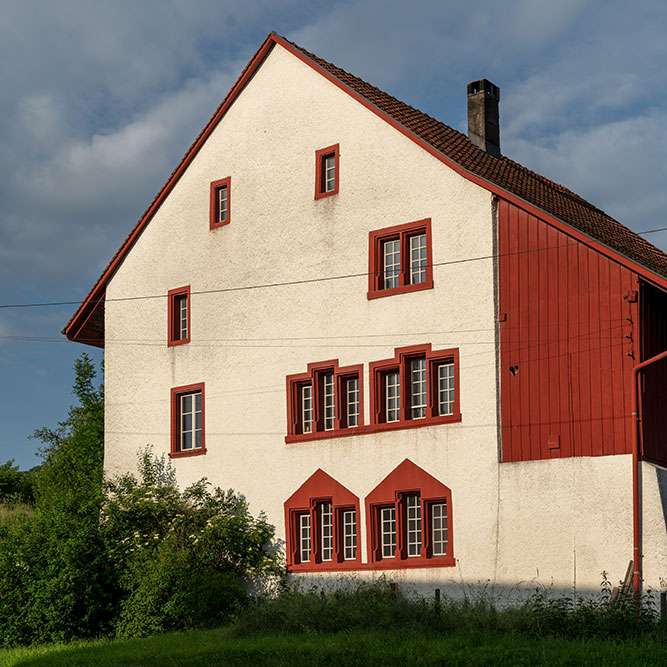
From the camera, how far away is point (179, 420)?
30.9 m

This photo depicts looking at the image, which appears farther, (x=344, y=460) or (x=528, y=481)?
(x=344, y=460)

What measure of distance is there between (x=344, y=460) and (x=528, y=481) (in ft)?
16.6

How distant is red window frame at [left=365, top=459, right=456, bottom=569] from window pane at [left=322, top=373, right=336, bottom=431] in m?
2.38

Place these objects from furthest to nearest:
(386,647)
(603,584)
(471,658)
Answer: (603,584)
(386,647)
(471,658)

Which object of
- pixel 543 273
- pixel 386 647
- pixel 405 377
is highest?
pixel 543 273

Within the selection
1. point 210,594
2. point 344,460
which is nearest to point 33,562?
point 210,594

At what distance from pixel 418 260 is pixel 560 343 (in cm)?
439

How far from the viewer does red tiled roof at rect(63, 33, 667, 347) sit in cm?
2594

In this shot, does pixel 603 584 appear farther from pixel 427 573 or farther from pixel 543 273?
pixel 543 273

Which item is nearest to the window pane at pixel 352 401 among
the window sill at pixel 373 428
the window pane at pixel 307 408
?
the window sill at pixel 373 428

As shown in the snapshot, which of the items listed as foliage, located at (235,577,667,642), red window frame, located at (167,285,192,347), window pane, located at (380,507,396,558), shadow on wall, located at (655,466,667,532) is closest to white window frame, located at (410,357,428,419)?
window pane, located at (380,507,396,558)

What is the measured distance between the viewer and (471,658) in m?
17.4

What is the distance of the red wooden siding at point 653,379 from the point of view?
22.9m

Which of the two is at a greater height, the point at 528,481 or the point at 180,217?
the point at 180,217
